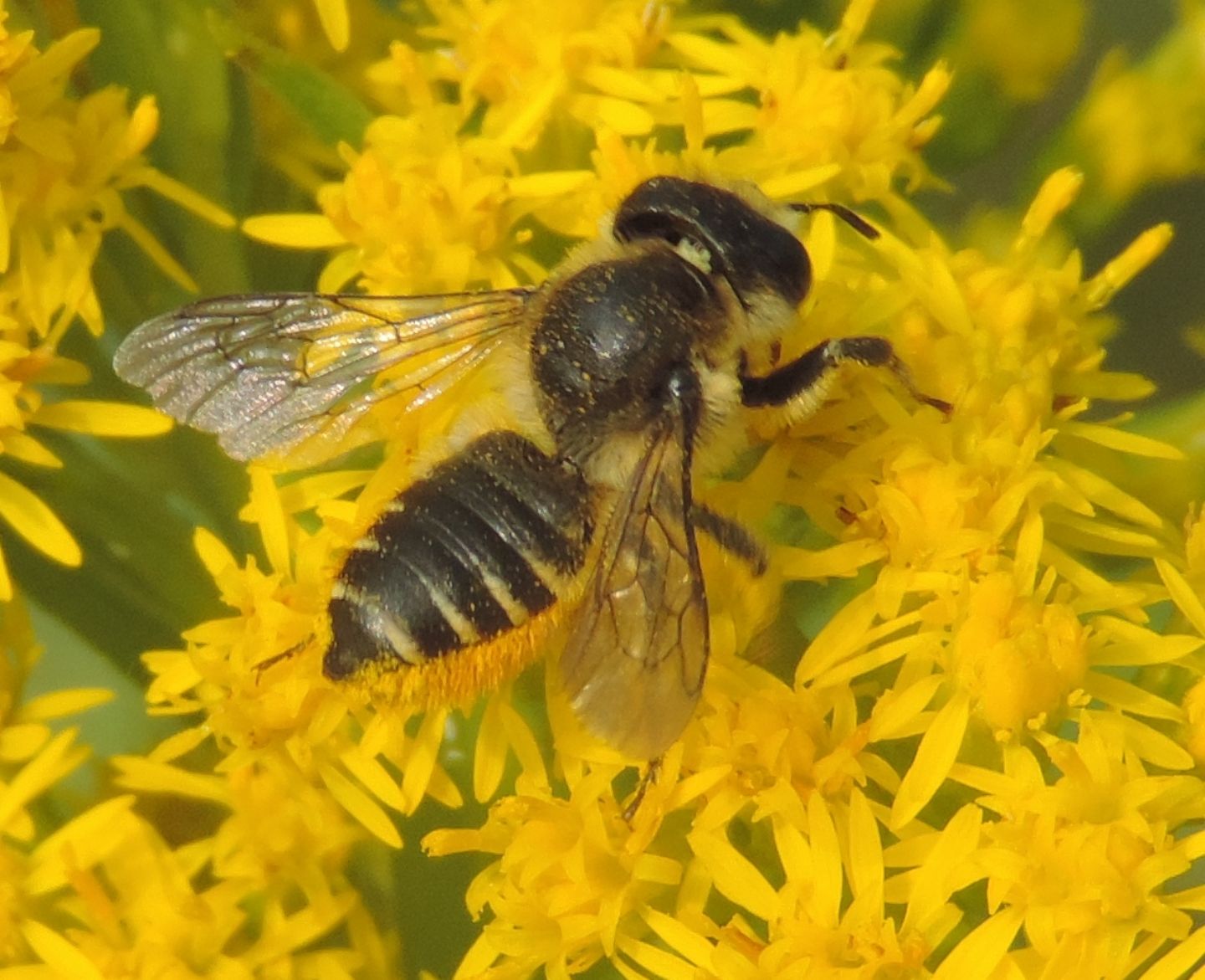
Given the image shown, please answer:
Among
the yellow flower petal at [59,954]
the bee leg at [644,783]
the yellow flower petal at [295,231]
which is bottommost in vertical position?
the bee leg at [644,783]

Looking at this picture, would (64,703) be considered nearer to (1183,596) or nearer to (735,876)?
(735,876)

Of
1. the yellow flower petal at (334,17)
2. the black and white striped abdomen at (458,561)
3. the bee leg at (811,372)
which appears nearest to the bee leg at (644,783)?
the black and white striped abdomen at (458,561)

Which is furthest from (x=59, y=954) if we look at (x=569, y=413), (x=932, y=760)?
(x=932, y=760)

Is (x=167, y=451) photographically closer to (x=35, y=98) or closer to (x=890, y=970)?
(x=35, y=98)

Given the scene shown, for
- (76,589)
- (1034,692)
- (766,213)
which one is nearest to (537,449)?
(766,213)

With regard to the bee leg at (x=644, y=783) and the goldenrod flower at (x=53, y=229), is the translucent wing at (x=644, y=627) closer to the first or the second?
the bee leg at (x=644, y=783)

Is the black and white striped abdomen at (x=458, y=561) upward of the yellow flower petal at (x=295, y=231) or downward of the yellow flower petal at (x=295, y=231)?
downward

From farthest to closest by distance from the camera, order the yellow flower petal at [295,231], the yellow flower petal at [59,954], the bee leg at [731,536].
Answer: the yellow flower petal at [295,231], the yellow flower petal at [59,954], the bee leg at [731,536]

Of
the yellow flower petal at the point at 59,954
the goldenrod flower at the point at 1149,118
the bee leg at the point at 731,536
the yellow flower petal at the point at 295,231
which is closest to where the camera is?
the bee leg at the point at 731,536
